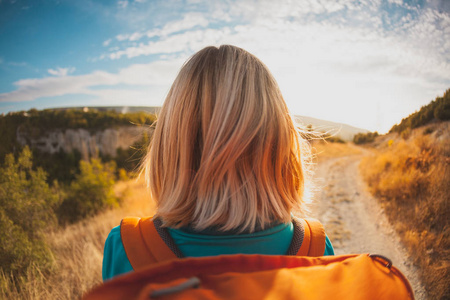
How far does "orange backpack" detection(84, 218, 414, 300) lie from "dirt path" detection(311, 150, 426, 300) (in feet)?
7.84

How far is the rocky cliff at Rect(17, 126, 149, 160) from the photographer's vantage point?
29203 mm

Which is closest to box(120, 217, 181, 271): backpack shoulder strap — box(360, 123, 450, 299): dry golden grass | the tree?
the tree

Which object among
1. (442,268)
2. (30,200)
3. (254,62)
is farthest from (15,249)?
(442,268)

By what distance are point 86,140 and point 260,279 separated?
41055 mm

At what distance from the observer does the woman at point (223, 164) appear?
86 cm

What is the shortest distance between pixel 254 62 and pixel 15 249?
4228 mm

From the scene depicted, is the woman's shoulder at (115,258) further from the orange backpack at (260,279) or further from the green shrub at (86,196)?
the green shrub at (86,196)

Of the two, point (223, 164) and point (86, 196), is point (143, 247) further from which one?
point (86, 196)

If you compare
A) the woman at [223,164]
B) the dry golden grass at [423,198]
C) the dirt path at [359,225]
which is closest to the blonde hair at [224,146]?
the woman at [223,164]

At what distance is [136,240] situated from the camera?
2.62 feet

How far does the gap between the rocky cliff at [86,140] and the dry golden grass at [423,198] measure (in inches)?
1105

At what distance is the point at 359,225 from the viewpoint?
484cm

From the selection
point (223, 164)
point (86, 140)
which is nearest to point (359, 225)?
point (223, 164)

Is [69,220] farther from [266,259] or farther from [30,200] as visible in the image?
[266,259]
